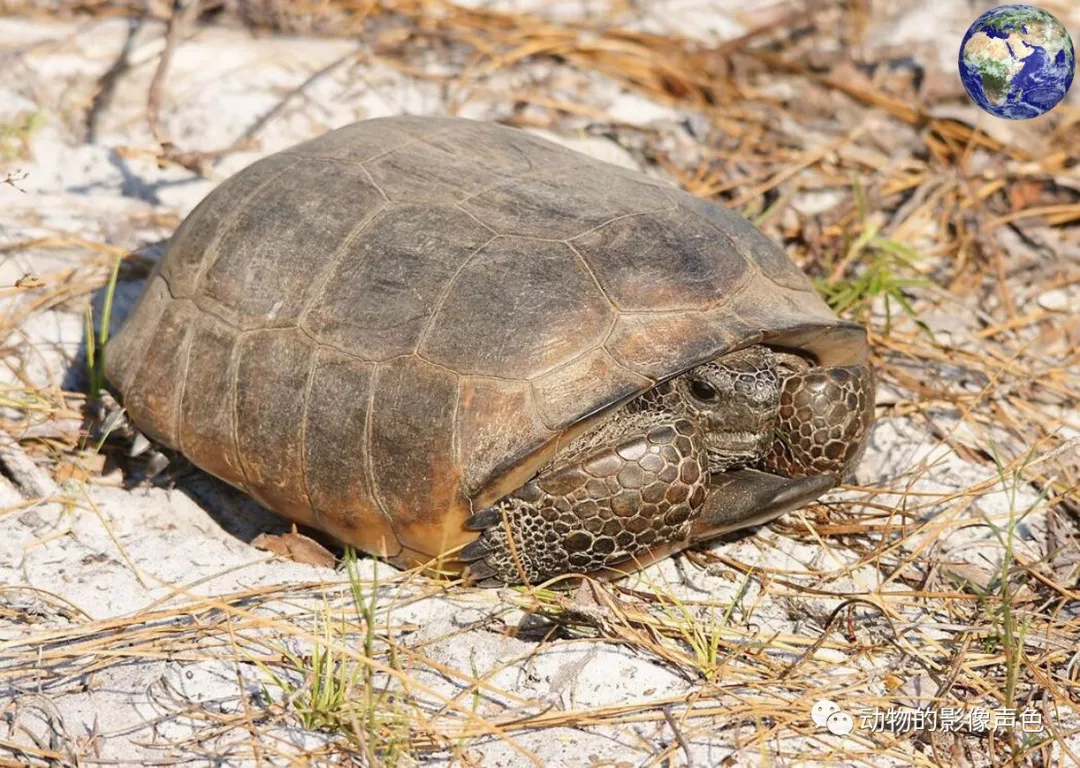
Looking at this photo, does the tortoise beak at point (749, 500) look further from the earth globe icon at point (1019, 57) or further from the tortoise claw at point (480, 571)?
the earth globe icon at point (1019, 57)

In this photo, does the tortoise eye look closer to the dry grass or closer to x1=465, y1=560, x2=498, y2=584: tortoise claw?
the dry grass

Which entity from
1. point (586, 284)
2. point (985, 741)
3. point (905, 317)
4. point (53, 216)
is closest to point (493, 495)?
point (586, 284)

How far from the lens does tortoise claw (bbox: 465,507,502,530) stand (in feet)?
9.91

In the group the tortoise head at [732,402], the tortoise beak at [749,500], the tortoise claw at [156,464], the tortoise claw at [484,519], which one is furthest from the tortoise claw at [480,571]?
the tortoise claw at [156,464]

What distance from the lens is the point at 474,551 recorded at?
309 centimetres

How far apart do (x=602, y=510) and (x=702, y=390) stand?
485mm

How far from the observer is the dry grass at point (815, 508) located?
8.89ft

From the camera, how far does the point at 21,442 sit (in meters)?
3.74

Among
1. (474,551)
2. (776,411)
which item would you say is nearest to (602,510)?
(474,551)

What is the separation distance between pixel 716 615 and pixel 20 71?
402 centimetres

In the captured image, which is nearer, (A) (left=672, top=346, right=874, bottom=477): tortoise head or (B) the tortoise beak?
(B) the tortoise beak

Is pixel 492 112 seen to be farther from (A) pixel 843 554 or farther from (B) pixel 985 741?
(B) pixel 985 741

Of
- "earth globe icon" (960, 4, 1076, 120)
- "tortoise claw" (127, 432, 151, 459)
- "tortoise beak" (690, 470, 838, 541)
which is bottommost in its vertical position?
"tortoise claw" (127, 432, 151, 459)

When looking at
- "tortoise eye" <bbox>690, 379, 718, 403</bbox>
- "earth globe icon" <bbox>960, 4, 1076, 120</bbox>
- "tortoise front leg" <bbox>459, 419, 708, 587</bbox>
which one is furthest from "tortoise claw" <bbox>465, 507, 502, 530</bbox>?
"earth globe icon" <bbox>960, 4, 1076, 120</bbox>
